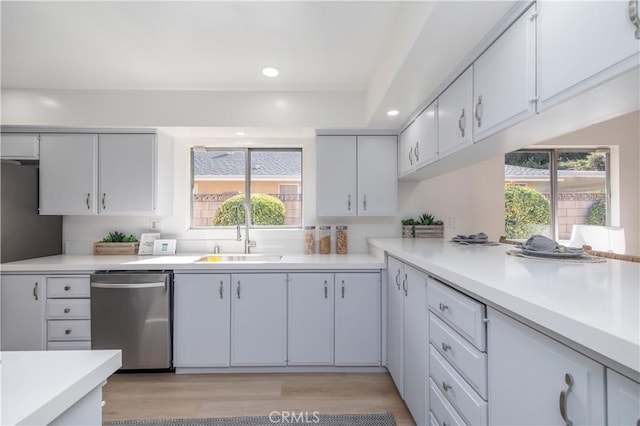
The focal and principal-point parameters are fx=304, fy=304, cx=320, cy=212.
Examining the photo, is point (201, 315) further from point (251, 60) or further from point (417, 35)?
point (417, 35)

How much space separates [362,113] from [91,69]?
2.29m

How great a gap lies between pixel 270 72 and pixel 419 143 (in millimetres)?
1333

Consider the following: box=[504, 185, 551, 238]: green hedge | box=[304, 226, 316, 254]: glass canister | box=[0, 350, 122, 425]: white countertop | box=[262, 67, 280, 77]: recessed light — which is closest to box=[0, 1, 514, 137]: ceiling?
box=[262, 67, 280, 77]: recessed light

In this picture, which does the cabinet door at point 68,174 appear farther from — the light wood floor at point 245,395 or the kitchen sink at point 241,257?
the light wood floor at point 245,395

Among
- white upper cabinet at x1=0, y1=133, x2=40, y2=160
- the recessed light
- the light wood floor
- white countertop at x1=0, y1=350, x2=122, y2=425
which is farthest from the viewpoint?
white upper cabinet at x1=0, y1=133, x2=40, y2=160

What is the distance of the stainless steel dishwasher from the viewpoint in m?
2.45

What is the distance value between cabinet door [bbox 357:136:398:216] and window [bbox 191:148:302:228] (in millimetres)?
763

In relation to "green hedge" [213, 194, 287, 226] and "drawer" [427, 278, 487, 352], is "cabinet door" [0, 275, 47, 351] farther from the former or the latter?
"drawer" [427, 278, 487, 352]

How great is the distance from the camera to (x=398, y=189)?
10.6 feet

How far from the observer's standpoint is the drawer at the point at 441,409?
4.16 ft

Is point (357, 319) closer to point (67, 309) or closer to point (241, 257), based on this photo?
point (241, 257)

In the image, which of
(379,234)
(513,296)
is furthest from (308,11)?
(379,234)

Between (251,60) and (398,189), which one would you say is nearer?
(251,60)

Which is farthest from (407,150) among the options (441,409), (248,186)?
(441,409)
